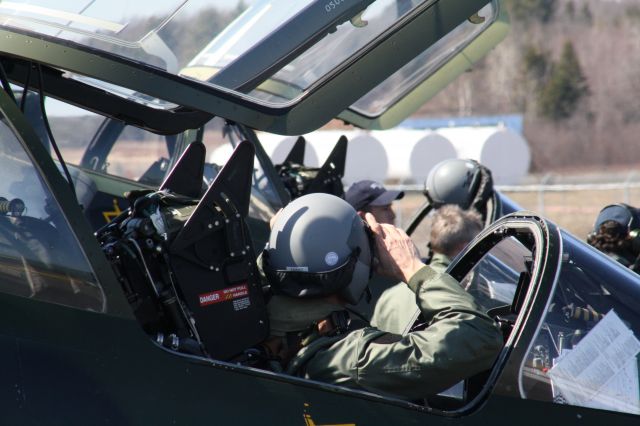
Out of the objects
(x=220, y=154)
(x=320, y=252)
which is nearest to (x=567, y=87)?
(x=220, y=154)

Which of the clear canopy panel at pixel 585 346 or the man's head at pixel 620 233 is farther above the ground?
the clear canopy panel at pixel 585 346

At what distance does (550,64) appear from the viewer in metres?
50.6

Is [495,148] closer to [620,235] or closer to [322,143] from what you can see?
[322,143]

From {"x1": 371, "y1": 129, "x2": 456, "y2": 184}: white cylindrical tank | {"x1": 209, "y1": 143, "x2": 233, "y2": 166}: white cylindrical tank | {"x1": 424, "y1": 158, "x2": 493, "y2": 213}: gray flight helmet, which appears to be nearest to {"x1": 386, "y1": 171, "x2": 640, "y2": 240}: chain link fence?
{"x1": 371, "y1": 129, "x2": 456, "y2": 184}: white cylindrical tank

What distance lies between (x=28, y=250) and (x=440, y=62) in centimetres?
419

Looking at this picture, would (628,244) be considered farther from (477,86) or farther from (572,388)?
(477,86)

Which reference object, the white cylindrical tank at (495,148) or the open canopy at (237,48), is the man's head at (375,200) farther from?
the white cylindrical tank at (495,148)

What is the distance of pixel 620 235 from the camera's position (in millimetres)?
5379

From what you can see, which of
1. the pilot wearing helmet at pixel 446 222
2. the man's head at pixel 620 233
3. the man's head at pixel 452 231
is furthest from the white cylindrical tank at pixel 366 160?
the man's head at pixel 452 231

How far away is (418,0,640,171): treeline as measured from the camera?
4559 cm

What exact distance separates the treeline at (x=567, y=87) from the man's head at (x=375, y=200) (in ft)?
129

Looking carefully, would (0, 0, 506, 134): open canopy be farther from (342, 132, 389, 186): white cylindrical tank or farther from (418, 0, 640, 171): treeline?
(418, 0, 640, 171): treeline

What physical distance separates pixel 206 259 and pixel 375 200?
3.17 metres

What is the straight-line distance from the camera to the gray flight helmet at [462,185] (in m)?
6.39
